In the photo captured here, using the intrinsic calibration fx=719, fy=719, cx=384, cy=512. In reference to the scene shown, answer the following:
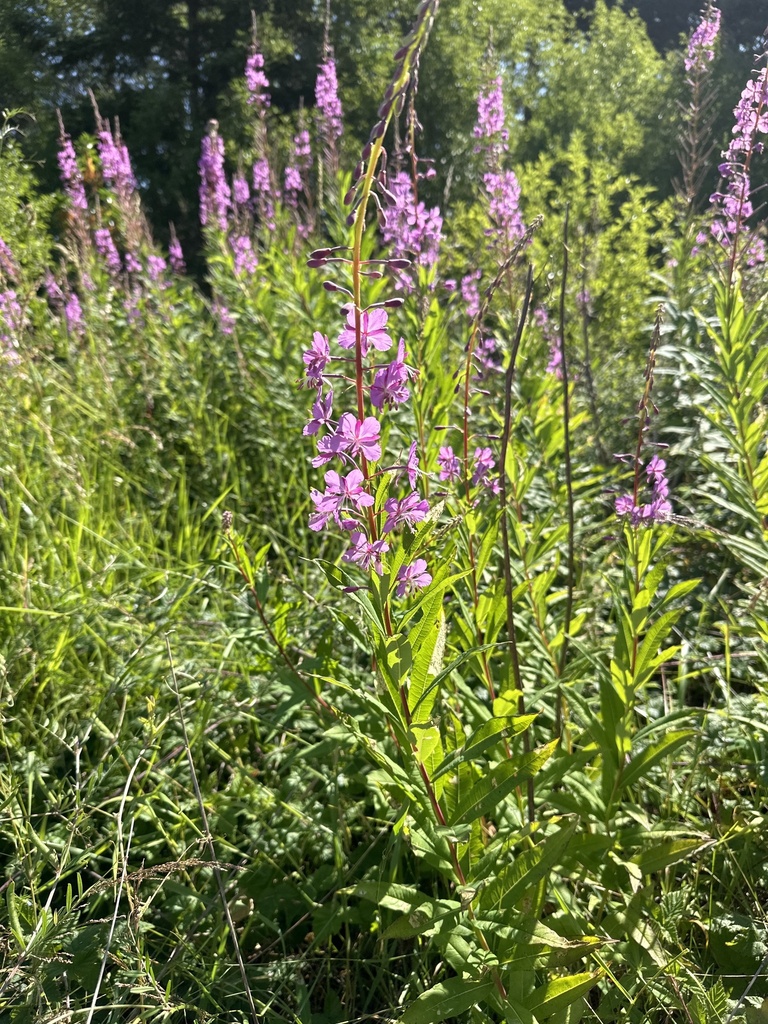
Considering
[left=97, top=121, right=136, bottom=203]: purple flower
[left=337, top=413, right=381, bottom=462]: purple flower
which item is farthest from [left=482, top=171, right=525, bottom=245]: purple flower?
[left=97, top=121, right=136, bottom=203]: purple flower

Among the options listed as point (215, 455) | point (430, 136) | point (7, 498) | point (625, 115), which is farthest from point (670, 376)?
point (430, 136)

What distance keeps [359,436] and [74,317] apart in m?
4.80

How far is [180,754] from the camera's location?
6.89ft

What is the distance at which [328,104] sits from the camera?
171 inches

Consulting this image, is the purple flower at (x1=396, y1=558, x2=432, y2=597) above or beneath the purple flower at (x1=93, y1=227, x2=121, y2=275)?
above

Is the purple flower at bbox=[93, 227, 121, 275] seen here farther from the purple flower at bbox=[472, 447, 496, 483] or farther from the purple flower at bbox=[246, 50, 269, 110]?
the purple flower at bbox=[472, 447, 496, 483]

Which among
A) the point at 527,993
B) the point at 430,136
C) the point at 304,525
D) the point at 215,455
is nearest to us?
the point at 527,993

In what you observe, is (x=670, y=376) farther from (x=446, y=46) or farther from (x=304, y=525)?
(x=446, y=46)

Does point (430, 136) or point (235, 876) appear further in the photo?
point (430, 136)

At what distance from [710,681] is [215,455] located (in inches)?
100.0

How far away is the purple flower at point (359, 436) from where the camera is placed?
1183 millimetres

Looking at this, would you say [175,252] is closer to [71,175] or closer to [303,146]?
[71,175]

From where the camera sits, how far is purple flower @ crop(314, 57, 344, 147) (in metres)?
4.23

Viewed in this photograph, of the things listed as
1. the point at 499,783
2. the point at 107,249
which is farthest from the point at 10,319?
the point at 499,783
